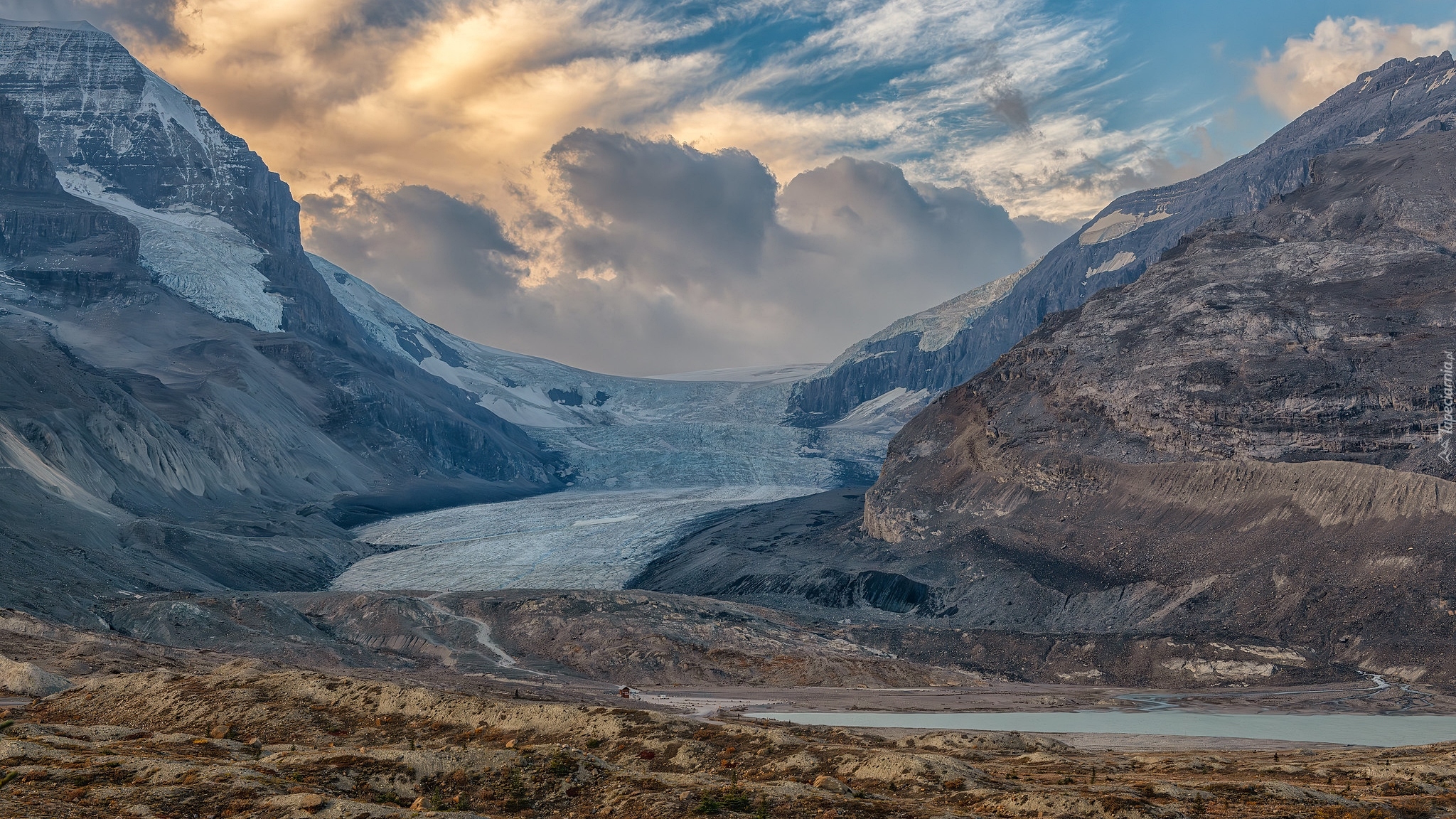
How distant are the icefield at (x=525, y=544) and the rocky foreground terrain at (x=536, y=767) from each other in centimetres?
7730

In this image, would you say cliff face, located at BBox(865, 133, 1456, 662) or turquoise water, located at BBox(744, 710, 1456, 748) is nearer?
turquoise water, located at BBox(744, 710, 1456, 748)

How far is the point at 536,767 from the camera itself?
85.8 feet

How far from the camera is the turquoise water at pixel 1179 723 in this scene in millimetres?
57128

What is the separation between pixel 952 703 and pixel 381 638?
154 ft

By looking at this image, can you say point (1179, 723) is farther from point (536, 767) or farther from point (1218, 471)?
point (1218, 471)

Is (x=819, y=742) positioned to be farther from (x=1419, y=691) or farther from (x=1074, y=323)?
(x=1074, y=323)

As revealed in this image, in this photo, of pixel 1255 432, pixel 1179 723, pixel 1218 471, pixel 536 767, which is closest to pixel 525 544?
pixel 1218 471

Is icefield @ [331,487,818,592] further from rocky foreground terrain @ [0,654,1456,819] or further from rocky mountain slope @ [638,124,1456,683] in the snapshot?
rocky foreground terrain @ [0,654,1456,819]

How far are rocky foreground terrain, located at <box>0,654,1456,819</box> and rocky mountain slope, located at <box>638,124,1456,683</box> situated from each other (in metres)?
50.4

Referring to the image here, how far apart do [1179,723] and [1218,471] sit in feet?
161

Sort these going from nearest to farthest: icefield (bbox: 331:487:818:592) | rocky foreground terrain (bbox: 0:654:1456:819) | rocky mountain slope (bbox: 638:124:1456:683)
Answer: rocky foreground terrain (bbox: 0:654:1456:819) < rocky mountain slope (bbox: 638:124:1456:683) < icefield (bbox: 331:487:818:592)

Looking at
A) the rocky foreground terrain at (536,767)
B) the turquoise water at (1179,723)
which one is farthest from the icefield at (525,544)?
the rocky foreground terrain at (536,767)

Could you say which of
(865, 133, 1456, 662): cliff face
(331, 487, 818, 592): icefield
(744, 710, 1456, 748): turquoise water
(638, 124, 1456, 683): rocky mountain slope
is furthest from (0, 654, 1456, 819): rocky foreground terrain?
(331, 487, 818, 592): icefield

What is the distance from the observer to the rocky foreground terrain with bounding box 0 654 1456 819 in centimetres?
2208
